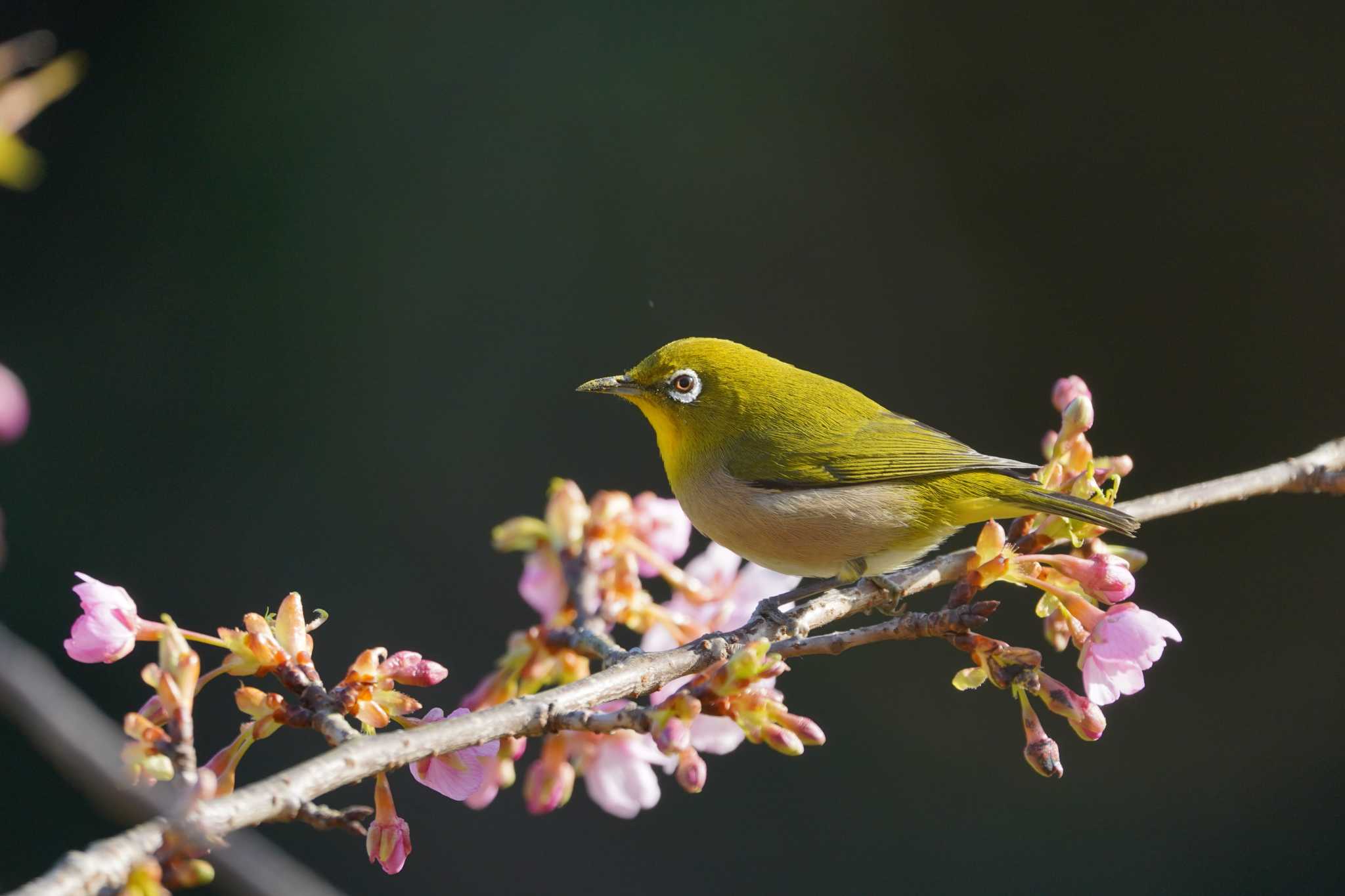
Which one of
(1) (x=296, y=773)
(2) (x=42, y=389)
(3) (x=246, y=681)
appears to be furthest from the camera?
(2) (x=42, y=389)

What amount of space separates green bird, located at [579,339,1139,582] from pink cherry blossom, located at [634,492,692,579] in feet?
0.56

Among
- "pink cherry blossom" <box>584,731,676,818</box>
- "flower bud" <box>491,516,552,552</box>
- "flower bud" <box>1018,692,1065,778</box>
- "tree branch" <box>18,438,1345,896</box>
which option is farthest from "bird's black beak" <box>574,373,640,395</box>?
"flower bud" <box>1018,692,1065,778</box>

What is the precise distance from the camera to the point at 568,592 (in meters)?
2.34

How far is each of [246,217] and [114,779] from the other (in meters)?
6.14

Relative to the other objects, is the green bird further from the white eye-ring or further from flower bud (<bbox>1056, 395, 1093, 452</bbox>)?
Answer: flower bud (<bbox>1056, 395, 1093, 452</bbox>)

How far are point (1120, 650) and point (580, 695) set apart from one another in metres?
0.82

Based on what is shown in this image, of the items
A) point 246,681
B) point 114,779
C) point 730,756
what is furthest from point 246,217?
point 114,779

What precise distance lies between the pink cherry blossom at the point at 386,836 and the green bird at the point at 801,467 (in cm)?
122

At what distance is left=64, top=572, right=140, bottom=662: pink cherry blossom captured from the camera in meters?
1.50

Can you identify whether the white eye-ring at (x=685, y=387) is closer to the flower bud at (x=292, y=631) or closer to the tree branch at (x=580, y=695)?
the tree branch at (x=580, y=695)

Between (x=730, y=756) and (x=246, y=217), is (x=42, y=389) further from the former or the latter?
(x=730, y=756)

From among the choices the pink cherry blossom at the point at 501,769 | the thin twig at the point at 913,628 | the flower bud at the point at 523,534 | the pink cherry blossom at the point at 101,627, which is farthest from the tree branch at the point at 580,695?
the pink cherry blossom at the point at 101,627

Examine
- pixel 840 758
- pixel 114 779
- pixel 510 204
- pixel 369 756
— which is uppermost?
pixel 510 204

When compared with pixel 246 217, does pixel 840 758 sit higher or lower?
lower
